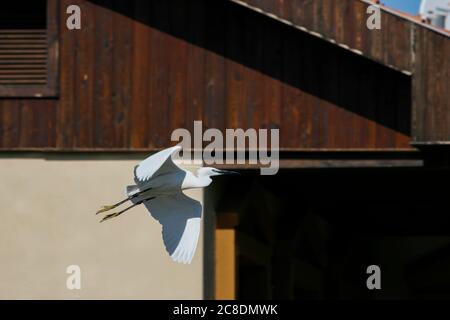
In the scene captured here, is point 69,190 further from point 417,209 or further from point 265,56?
point 417,209

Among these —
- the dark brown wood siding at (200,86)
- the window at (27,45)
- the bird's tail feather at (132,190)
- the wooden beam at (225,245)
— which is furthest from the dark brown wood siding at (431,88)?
the window at (27,45)

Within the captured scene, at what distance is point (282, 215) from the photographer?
2111 cm

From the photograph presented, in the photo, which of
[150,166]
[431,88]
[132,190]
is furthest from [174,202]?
[431,88]

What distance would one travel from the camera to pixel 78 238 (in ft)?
57.9

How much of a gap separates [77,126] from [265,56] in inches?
110

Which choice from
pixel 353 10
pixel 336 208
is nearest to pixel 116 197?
pixel 353 10

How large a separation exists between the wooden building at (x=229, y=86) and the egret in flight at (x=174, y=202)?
11.9 ft

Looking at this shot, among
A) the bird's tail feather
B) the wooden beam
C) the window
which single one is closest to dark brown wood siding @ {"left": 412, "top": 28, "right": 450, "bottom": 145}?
the wooden beam

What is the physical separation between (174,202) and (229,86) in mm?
4280

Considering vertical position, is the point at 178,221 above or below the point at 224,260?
above

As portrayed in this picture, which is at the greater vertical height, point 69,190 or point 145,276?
point 69,190

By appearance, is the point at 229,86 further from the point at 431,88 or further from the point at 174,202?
the point at 174,202

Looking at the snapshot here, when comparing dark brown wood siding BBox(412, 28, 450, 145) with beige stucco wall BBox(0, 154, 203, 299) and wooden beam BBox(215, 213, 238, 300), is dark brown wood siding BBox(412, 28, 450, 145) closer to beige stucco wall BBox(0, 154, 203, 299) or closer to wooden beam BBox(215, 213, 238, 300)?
wooden beam BBox(215, 213, 238, 300)

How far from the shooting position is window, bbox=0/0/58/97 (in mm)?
18125
